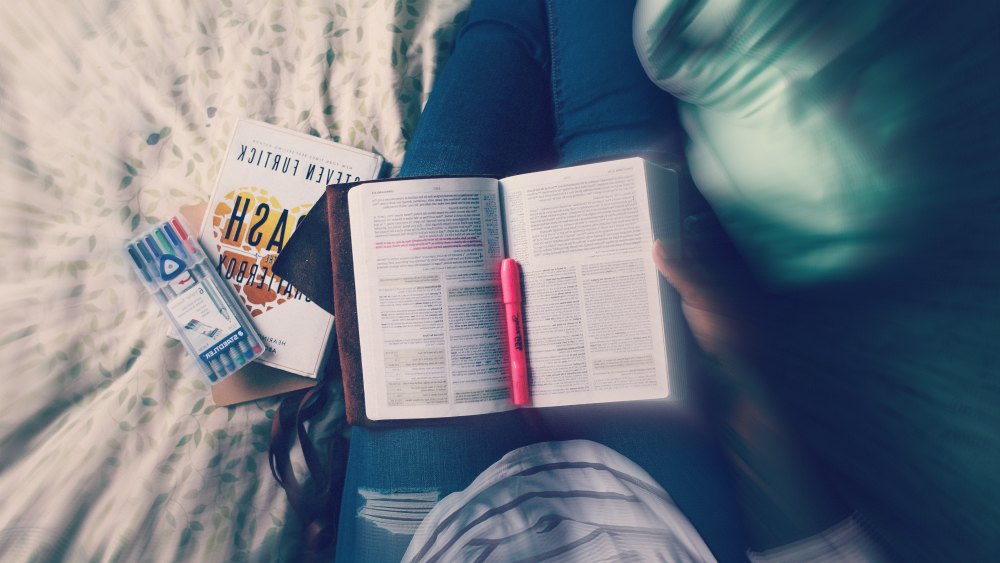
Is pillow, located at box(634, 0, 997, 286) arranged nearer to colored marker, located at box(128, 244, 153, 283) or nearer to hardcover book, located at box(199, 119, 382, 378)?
hardcover book, located at box(199, 119, 382, 378)

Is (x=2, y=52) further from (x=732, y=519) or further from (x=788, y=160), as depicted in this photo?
(x=732, y=519)

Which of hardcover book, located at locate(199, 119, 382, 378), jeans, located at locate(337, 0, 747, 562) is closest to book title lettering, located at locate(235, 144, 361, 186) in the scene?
hardcover book, located at locate(199, 119, 382, 378)

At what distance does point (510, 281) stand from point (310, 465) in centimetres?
39

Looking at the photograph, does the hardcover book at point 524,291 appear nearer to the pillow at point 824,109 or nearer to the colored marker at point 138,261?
the pillow at point 824,109

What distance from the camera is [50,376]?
2.12 ft

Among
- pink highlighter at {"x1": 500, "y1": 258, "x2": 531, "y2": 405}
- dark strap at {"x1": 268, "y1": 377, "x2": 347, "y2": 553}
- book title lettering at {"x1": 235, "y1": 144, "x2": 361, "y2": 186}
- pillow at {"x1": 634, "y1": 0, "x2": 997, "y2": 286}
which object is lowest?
dark strap at {"x1": 268, "y1": 377, "x2": 347, "y2": 553}

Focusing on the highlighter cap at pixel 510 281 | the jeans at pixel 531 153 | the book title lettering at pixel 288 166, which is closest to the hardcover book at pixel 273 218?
the book title lettering at pixel 288 166

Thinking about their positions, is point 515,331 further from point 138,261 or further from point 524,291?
point 138,261

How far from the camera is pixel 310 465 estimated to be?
71 centimetres

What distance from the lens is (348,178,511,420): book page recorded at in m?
0.58

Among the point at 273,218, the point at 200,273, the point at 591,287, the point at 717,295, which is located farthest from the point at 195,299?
the point at 717,295

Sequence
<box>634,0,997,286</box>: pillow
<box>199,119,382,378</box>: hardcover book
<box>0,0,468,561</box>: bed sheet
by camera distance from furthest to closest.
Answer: <box>199,119,382,378</box>: hardcover book → <box>0,0,468,561</box>: bed sheet → <box>634,0,997,286</box>: pillow

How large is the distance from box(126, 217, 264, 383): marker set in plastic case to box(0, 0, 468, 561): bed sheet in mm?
28

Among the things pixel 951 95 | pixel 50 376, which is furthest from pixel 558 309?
pixel 50 376
